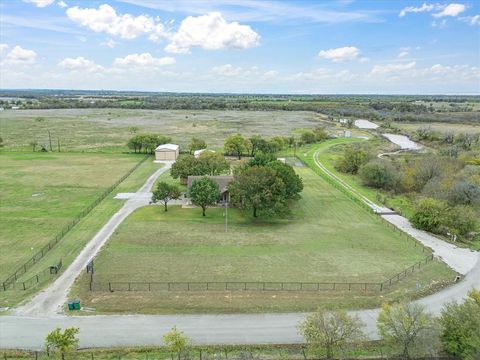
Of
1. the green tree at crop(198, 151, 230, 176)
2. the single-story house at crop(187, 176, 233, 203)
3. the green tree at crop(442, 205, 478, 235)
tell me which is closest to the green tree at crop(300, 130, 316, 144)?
the green tree at crop(198, 151, 230, 176)

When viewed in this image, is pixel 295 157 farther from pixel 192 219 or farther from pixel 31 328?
pixel 31 328

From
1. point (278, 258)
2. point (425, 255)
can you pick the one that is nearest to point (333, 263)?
point (278, 258)

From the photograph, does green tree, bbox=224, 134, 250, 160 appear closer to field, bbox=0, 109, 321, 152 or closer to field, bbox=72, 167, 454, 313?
field, bbox=0, 109, 321, 152

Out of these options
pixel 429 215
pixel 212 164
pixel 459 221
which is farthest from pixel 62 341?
pixel 212 164

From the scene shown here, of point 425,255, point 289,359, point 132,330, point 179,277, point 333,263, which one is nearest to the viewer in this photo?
point 289,359

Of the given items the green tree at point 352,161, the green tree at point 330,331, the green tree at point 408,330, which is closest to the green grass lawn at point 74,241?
the green tree at point 330,331
